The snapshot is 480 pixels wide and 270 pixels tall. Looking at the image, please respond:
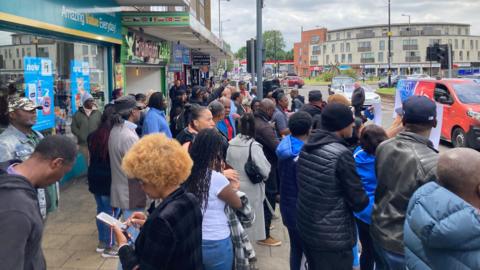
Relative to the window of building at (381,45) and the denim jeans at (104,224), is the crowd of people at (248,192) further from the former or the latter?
the window of building at (381,45)

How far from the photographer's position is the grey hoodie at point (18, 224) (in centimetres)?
192

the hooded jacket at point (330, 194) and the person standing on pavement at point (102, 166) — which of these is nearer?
the hooded jacket at point (330, 194)

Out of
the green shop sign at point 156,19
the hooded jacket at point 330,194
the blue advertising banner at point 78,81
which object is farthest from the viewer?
the green shop sign at point 156,19

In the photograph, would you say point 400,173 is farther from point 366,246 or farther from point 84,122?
point 84,122

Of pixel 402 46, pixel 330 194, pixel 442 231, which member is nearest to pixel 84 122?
pixel 330 194

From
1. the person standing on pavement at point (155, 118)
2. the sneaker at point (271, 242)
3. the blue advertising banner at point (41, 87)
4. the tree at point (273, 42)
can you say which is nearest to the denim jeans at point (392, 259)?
the sneaker at point (271, 242)

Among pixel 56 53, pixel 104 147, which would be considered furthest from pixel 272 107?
pixel 56 53

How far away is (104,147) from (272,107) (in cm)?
239

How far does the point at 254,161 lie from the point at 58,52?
17.8ft

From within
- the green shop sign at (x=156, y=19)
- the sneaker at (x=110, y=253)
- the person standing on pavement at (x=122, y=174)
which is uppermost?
the green shop sign at (x=156, y=19)

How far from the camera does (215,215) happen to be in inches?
121

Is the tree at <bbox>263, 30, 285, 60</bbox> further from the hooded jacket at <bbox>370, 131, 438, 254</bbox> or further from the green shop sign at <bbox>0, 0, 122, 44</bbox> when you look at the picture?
the hooded jacket at <bbox>370, 131, 438, 254</bbox>

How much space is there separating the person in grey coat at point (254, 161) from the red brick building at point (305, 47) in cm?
11981

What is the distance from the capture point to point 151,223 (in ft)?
7.64
